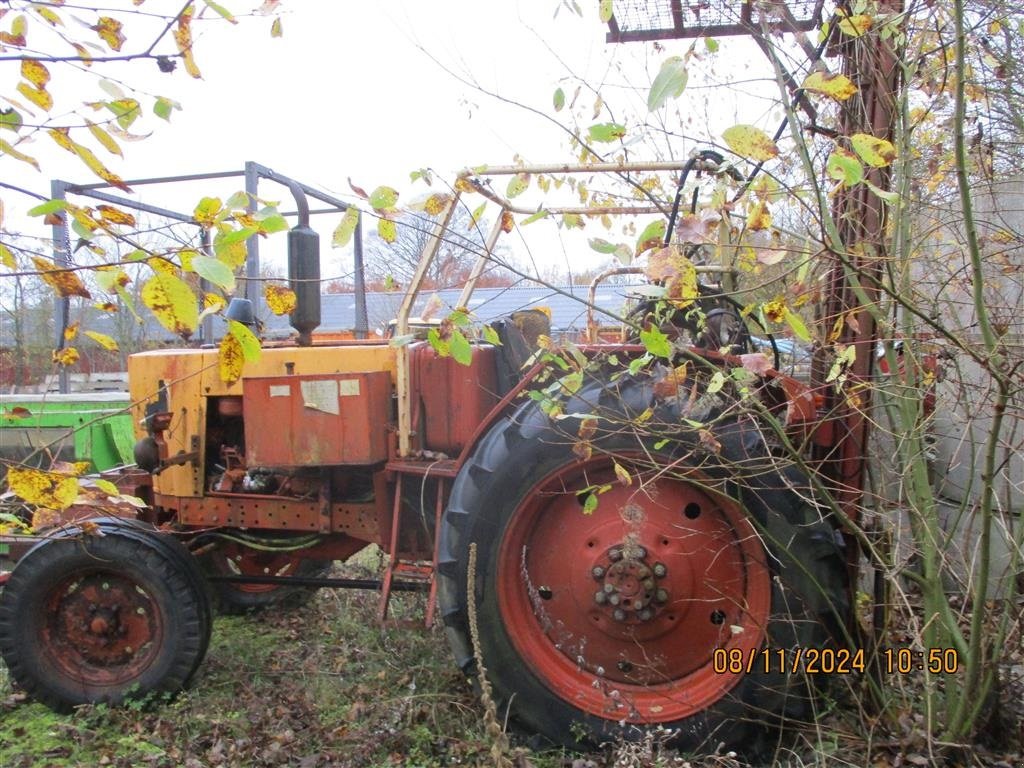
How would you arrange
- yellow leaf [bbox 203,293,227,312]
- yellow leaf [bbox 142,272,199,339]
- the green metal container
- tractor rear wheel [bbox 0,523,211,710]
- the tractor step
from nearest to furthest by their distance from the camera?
yellow leaf [bbox 142,272,199,339] < yellow leaf [bbox 203,293,227,312] < the tractor step < tractor rear wheel [bbox 0,523,211,710] < the green metal container

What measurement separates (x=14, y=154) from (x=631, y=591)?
240 cm

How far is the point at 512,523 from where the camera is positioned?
3.20m

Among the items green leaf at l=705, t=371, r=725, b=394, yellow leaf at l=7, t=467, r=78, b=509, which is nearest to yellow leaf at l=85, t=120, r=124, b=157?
yellow leaf at l=7, t=467, r=78, b=509

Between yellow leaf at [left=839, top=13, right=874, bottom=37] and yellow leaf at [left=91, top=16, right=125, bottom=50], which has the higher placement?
yellow leaf at [left=839, top=13, right=874, bottom=37]

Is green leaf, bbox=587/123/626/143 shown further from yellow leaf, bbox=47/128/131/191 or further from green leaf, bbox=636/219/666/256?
yellow leaf, bbox=47/128/131/191

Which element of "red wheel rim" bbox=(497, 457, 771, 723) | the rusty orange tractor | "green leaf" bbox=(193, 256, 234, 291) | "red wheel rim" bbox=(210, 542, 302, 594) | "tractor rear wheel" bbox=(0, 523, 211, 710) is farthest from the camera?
"red wheel rim" bbox=(210, 542, 302, 594)

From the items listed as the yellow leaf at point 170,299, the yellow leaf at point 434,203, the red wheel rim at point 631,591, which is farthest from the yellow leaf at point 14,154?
the red wheel rim at point 631,591

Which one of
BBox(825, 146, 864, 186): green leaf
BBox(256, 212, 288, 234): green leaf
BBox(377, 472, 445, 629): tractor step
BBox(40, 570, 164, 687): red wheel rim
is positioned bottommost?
BBox(40, 570, 164, 687): red wheel rim

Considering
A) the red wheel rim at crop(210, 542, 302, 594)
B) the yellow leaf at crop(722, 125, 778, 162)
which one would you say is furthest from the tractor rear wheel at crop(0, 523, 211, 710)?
the yellow leaf at crop(722, 125, 778, 162)

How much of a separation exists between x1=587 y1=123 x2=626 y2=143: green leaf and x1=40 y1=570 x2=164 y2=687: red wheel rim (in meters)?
2.93

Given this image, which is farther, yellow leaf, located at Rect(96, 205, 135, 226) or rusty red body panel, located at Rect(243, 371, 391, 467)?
rusty red body panel, located at Rect(243, 371, 391, 467)

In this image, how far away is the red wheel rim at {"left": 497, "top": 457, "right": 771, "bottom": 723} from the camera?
3152mm

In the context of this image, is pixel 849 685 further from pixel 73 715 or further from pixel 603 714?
pixel 73 715

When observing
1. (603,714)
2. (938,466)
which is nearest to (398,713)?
(603,714)
